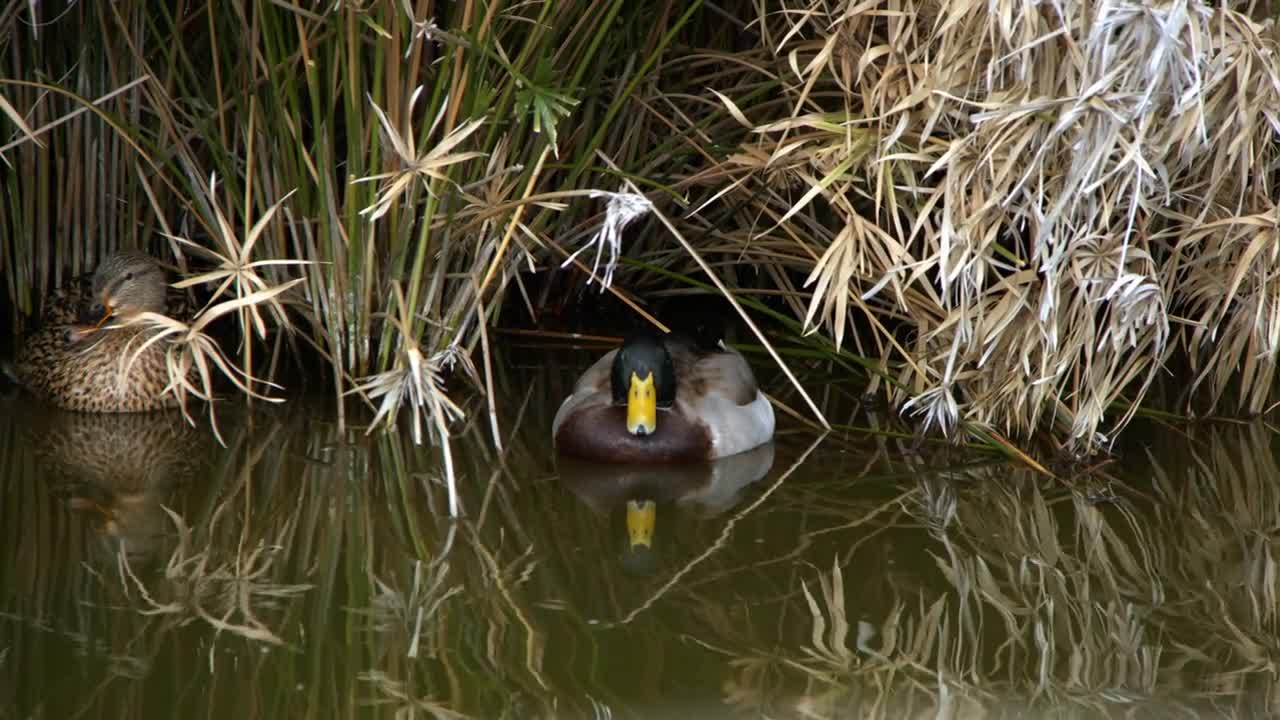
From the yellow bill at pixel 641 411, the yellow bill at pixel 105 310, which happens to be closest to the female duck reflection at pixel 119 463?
the yellow bill at pixel 105 310

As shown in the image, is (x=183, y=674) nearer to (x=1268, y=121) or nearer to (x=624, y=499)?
(x=624, y=499)

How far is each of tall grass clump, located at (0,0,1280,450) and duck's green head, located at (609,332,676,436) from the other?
0.24 metres

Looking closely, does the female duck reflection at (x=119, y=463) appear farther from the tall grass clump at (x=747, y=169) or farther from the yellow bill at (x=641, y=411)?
the yellow bill at (x=641, y=411)

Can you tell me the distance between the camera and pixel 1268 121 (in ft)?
12.2

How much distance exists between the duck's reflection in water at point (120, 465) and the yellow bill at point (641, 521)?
105cm

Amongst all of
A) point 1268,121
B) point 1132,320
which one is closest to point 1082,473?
point 1132,320

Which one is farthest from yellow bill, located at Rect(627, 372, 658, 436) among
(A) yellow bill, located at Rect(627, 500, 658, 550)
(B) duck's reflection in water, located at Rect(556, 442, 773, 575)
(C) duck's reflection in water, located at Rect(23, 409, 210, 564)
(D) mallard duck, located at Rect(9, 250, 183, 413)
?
(D) mallard duck, located at Rect(9, 250, 183, 413)

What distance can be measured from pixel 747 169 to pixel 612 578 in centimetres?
138

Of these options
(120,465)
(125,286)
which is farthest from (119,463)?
(125,286)

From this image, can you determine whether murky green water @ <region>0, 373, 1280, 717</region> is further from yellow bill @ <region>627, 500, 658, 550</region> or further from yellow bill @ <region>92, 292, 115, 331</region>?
yellow bill @ <region>92, 292, 115, 331</region>

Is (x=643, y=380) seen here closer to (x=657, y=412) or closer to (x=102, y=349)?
(x=657, y=412)

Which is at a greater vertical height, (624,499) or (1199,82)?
(1199,82)

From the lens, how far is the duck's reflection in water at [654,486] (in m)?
3.79

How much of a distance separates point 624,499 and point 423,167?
0.97 meters
